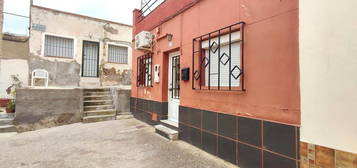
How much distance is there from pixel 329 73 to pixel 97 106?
19.7ft

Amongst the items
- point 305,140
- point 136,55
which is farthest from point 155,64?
point 305,140

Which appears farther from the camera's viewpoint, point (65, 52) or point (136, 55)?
A: point (65, 52)

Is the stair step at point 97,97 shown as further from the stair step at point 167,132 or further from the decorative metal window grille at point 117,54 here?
the decorative metal window grille at point 117,54

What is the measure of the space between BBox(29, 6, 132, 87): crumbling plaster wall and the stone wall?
13.0ft

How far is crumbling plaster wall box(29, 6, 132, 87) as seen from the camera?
7.77 metres

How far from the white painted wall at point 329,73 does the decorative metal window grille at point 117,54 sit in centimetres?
952

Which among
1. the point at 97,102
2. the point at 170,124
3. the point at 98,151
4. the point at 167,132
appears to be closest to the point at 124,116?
the point at 97,102

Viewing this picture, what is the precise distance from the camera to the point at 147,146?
132 inches

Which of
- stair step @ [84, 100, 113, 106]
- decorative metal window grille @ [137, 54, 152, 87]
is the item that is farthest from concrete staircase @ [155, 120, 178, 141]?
stair step @ [84, 100, 113, 106]

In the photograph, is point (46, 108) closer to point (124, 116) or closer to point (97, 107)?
point (97, 107)

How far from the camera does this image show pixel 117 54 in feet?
32.7

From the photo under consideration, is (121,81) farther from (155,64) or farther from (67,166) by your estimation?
(67,166)

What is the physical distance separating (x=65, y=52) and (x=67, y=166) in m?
7.72

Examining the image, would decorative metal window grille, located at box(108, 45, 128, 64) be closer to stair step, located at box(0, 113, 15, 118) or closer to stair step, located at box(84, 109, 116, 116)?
stair step, located at box(84, 109, 116, 116)
